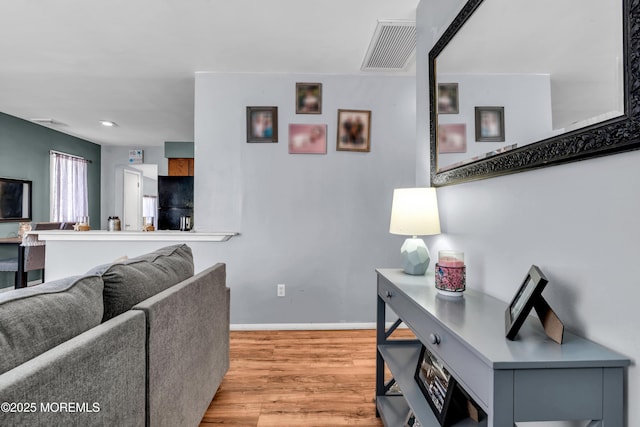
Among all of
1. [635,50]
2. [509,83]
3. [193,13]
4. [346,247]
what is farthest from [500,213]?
[193,13]

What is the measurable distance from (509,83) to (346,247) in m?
2.08

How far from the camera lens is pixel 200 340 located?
5.16 feet

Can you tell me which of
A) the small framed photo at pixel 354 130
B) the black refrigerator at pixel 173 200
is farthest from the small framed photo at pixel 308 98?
the black refrigerator at pixel 173 200

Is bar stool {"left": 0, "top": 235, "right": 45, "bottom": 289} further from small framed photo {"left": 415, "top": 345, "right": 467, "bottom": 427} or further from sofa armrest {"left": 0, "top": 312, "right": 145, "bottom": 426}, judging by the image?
small framed photo {"left": 415, "top": 345, "right": 467, "bottom": 427}

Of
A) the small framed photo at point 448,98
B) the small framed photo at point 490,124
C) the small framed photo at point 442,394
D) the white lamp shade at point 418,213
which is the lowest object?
the small framed photo at point 442,394

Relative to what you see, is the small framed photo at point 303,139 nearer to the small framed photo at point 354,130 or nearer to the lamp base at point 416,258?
the small framed photo at point 354,130

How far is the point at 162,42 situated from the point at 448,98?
2.12 metres

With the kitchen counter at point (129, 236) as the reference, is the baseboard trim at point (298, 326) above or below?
below

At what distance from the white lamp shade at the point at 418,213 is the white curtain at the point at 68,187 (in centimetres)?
575

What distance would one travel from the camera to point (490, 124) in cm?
139

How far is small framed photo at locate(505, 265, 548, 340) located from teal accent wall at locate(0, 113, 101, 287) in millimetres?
5736

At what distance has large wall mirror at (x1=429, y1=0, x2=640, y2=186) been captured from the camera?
0.82 metres

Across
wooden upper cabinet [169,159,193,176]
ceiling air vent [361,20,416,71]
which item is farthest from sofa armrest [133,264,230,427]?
wooden upper cabinet [169,159,193,176]

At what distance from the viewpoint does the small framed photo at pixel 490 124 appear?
1315 millimetres
